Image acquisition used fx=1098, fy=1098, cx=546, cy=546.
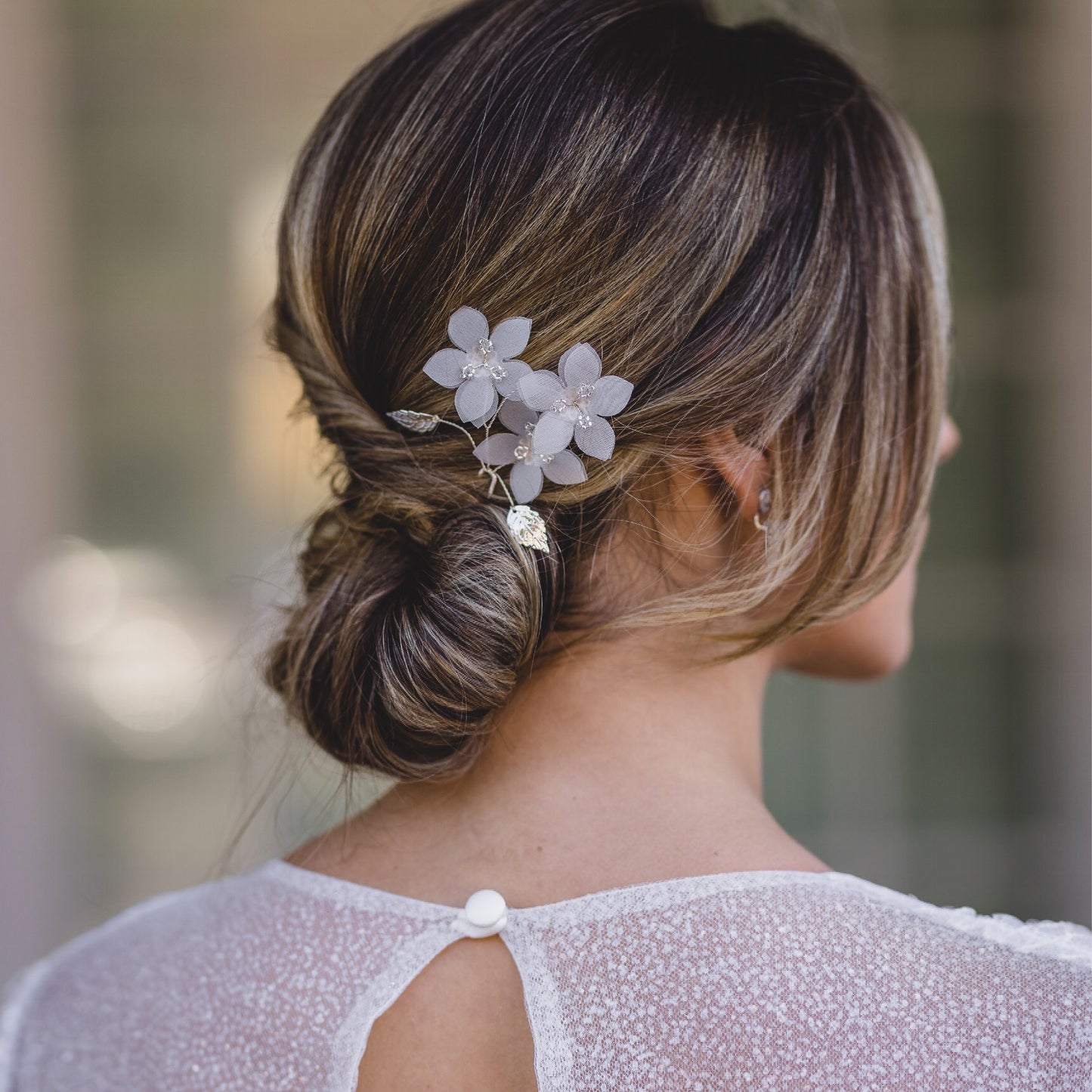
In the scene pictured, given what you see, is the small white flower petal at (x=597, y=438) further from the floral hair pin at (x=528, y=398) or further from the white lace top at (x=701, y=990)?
the white lace top at (x=701, y=990)

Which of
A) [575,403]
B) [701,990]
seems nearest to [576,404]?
[575,403]

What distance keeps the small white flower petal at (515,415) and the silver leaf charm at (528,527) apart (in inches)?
2.2

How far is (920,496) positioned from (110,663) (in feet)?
7.01

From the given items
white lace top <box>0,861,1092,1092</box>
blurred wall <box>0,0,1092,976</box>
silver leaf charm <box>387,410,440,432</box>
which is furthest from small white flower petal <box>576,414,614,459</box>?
blurred wall <box>0,0,1092,976</box>

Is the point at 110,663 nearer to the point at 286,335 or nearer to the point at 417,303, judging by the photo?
the point at 286,335

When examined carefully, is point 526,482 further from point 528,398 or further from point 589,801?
point 589,801

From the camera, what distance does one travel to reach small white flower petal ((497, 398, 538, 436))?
74 centimetres

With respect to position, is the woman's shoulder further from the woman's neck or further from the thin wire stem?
the thin wire stem

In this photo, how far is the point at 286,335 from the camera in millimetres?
867

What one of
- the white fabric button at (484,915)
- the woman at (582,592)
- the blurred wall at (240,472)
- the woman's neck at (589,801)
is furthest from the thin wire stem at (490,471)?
the blurred wall at (240,472)

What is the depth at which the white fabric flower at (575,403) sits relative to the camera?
0.72m

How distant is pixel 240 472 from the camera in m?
2.63

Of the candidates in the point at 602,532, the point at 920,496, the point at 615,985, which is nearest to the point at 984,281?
the point at 920,496

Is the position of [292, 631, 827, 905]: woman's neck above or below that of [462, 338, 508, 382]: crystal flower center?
below
